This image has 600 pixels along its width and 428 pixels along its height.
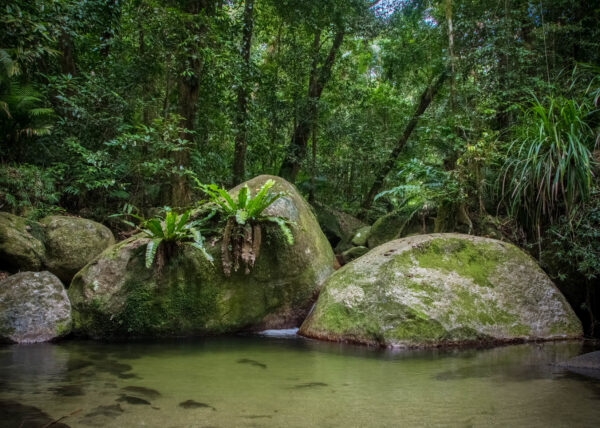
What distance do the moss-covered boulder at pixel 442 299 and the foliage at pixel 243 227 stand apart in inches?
40.1

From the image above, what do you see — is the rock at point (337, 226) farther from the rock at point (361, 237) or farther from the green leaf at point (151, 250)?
the green leaf at point (151, 250)

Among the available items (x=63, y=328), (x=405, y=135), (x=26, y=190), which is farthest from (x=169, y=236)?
(x=405, y=135)

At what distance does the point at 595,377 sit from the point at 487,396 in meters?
1.03

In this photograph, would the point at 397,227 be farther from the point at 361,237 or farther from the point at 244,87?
the point at 244,87

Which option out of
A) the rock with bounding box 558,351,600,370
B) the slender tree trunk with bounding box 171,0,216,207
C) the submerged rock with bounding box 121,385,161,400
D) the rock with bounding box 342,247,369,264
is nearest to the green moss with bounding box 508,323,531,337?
the rock with bounding box 558,351,600,370

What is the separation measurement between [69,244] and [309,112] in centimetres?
636

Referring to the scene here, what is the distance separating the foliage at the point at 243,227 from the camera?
505 cm

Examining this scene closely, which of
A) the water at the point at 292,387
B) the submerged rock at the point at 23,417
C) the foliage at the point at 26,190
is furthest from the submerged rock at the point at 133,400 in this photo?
the foliage at the point at 26,190

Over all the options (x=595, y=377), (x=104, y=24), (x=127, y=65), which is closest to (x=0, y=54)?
(x=104, y=24)

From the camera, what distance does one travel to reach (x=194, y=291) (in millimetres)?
5094

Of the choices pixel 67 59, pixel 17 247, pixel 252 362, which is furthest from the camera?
pixel 67 59

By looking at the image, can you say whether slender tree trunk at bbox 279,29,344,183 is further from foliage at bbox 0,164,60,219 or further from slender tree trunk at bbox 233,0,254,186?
foliage at bbox 0,164,60,219

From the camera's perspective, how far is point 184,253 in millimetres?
5145

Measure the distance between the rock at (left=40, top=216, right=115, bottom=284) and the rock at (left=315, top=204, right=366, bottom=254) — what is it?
16.2 ft
